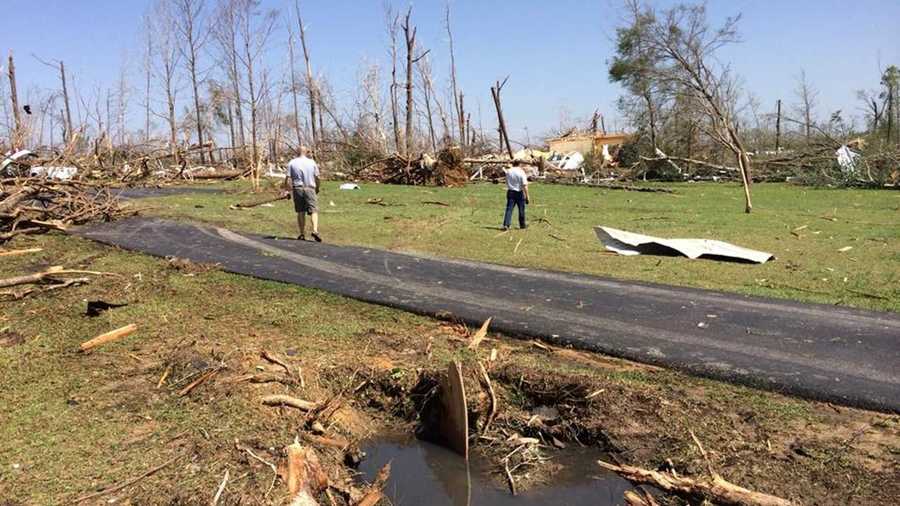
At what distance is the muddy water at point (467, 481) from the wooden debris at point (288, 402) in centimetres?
53

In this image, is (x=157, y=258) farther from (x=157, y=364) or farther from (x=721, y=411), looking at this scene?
(x=721, y=411)

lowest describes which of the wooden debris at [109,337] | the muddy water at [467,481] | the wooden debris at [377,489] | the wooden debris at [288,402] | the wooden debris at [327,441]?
the muddy water at [467,481]

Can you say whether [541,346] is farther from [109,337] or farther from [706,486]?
[109,337]

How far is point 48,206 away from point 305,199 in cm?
638

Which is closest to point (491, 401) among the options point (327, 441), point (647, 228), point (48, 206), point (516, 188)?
point (327, 441)

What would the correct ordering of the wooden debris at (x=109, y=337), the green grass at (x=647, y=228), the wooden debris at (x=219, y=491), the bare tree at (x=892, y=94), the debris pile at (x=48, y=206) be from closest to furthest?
the wooden debris at (x=219, y=491)
the wooden debris at (x=109, y=337)
the green grass at (x=647, y=228)
the debris pile at (x=48, y=206)
the bare tree at (x=892, y=94)

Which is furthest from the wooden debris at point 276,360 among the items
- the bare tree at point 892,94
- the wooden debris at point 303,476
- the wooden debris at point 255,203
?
the bare tree at point 892,94

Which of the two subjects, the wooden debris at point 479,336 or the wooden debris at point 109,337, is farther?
the wooden debris at point 479,336

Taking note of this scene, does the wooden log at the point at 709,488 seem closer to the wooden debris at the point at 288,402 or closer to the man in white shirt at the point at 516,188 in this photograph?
the wooden debris at the point at 288,402

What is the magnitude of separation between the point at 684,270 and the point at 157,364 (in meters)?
7.39

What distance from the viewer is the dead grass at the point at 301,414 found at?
417 centimetres

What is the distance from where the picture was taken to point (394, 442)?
5.29m

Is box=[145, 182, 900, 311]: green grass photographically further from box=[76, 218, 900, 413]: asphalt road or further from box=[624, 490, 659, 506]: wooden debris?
box=[624, 490, 659, 506]: wooden debris

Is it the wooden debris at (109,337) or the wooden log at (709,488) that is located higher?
the wooden debris at (109,337)
